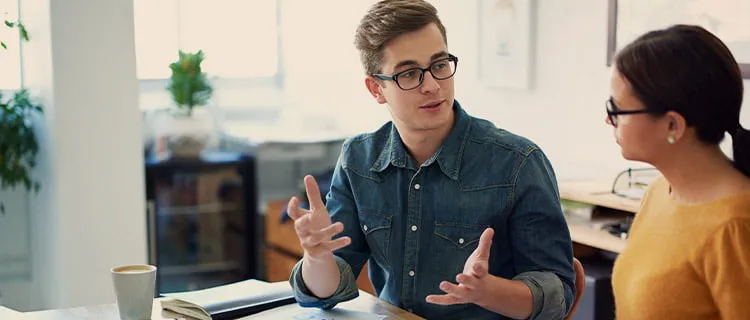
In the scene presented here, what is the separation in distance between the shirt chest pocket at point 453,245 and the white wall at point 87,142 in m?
2.08

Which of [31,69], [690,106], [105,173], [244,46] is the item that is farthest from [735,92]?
[244,46]

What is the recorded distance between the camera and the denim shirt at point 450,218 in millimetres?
1870

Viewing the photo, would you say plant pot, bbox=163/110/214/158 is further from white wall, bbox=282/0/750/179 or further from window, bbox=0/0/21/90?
white wall, bbox=282/0/750/179

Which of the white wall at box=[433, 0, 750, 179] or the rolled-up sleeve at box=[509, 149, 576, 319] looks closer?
the rolled-up sleeve at box=[509, 149, 576, 319]

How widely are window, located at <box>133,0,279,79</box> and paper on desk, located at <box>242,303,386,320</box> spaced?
301 centimetres

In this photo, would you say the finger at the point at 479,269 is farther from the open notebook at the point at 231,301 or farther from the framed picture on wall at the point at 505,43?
the framed picture on wall at the point at 505,43

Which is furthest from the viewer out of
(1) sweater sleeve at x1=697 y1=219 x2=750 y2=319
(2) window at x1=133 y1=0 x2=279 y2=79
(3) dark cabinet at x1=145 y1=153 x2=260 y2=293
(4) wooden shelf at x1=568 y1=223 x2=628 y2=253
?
(2) window at x1=133 y1=0 x2=279 y2=79

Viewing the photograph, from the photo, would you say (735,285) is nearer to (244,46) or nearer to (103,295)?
(103,295)

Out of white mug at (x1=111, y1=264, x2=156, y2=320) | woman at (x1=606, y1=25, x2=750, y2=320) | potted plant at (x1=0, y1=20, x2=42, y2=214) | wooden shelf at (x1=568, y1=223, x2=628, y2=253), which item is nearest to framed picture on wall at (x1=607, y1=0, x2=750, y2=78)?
wooden shelf at (x1=568, y1=223, x2=628, y2=253)

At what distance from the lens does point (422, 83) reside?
193 cm

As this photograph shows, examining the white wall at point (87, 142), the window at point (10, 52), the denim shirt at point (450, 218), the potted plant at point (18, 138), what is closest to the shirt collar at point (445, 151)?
the denim shirt at point (450, 218)

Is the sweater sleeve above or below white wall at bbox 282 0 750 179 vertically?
below

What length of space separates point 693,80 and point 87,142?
8.99 ft

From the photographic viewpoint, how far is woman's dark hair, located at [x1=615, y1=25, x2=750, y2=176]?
1428mm
